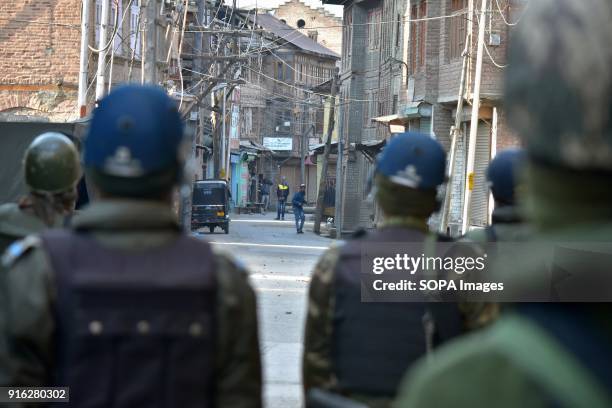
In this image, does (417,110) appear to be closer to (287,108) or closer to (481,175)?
(481,175)

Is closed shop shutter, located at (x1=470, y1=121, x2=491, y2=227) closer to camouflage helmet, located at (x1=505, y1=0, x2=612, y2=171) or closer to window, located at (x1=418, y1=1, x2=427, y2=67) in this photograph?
window, located at (x1=418, y1=1, x2=427, y2=67)

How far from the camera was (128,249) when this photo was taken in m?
2.96

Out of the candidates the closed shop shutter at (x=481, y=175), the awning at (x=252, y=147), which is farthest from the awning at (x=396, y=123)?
the awning at (x=252, y=147)

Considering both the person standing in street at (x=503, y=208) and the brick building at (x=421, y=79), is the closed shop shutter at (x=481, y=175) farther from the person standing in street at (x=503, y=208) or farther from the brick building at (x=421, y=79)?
the person standing in street at (x=503, y=208)

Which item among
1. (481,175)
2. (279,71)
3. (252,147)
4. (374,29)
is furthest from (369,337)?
(279,71)

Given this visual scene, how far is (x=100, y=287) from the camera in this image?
2879 mm

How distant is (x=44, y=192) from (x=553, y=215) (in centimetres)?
487

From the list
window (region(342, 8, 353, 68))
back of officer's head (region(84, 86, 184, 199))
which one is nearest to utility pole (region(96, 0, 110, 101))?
back of officer's head (region(84, 86, 184, 199))

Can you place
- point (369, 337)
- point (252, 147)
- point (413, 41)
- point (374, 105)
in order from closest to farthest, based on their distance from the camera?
point (369, 337), point (413, 41), point (374, 105), point (252, 147)

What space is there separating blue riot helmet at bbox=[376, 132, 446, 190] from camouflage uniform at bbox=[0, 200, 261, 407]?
1.84 m

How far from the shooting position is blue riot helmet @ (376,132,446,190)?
4.77 metres

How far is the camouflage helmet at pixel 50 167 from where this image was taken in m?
6.14

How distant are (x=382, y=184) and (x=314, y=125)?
298ft

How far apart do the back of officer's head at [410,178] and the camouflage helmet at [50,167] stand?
2.07 metres
